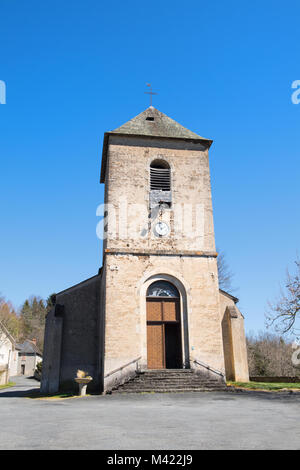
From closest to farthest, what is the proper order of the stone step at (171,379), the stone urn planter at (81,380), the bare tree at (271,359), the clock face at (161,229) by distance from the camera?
the stone step at (171,379) < the stone urn planter at (81,380) < the clock face at (161,229) < the bare tree at (271,359)

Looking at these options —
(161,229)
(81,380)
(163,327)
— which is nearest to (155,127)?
(161,229)

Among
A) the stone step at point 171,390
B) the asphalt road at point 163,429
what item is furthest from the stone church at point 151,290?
the asphalt road at point 163,429

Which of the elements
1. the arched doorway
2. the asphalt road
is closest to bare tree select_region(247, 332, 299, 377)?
the arched doorway

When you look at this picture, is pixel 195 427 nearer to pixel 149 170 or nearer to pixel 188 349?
pixel 188 349

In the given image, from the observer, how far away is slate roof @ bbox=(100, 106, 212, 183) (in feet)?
67.9

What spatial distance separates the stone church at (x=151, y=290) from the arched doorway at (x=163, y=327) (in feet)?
0.16

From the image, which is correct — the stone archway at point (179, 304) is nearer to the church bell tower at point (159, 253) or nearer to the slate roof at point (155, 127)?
the church bell tower at point (159, 253)

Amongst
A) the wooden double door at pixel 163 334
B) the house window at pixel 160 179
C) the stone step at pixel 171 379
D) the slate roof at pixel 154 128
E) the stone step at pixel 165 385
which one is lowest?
the stone step at pixel 165 385

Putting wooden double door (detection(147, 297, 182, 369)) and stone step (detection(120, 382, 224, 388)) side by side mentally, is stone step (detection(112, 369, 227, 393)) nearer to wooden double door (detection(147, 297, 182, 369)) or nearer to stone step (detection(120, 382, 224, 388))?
stone step (detection(120, 382, 224, 388))

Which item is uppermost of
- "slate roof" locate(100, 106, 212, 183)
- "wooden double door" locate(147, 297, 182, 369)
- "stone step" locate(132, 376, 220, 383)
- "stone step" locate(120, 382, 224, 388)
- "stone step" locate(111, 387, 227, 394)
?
"slate roof" locate(100, 106, 212, 183)

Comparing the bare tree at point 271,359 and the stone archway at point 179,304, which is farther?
the bare tree at point 271,359

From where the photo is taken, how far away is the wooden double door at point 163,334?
1720 centimetres

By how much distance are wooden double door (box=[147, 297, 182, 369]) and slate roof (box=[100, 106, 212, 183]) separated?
9332 millimetres
